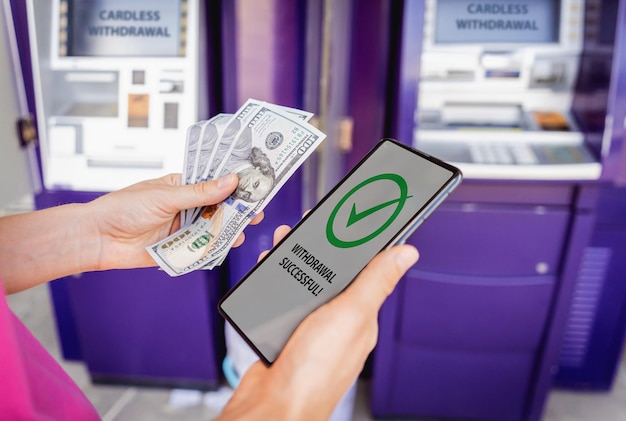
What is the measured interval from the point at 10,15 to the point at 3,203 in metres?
1.37

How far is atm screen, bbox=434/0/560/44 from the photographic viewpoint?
1.49 meters

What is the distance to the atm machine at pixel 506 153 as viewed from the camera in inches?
55.4

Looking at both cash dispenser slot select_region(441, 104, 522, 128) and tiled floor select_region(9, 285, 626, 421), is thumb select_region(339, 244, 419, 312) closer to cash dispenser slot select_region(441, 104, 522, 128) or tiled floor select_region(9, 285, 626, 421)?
cash dispenser slot select_region(441, 104, 522, 128)

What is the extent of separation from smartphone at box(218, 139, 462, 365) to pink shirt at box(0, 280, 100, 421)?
0.25 m

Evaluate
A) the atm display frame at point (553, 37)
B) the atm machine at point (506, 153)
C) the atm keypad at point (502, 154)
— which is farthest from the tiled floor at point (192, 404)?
the atm display frame at point (553, 37)

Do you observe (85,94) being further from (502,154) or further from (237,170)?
(502,154)

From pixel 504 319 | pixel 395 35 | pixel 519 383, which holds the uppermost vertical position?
pixel 395 35

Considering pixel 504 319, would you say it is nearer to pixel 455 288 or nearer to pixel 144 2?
pixel 455 288

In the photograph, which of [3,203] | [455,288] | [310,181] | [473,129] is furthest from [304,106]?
[3,203]

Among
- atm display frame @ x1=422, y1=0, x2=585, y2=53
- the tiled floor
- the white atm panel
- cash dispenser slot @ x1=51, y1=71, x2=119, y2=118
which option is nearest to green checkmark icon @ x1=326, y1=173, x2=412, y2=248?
atm display frame @ x1=422, y1=0, x2=585, y2=53

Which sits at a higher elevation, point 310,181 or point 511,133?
point 511,133

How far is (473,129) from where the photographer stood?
152cm

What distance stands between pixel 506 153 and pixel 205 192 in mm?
865

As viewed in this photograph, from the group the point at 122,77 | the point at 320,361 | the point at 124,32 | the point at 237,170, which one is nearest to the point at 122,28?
the point at 124,32
